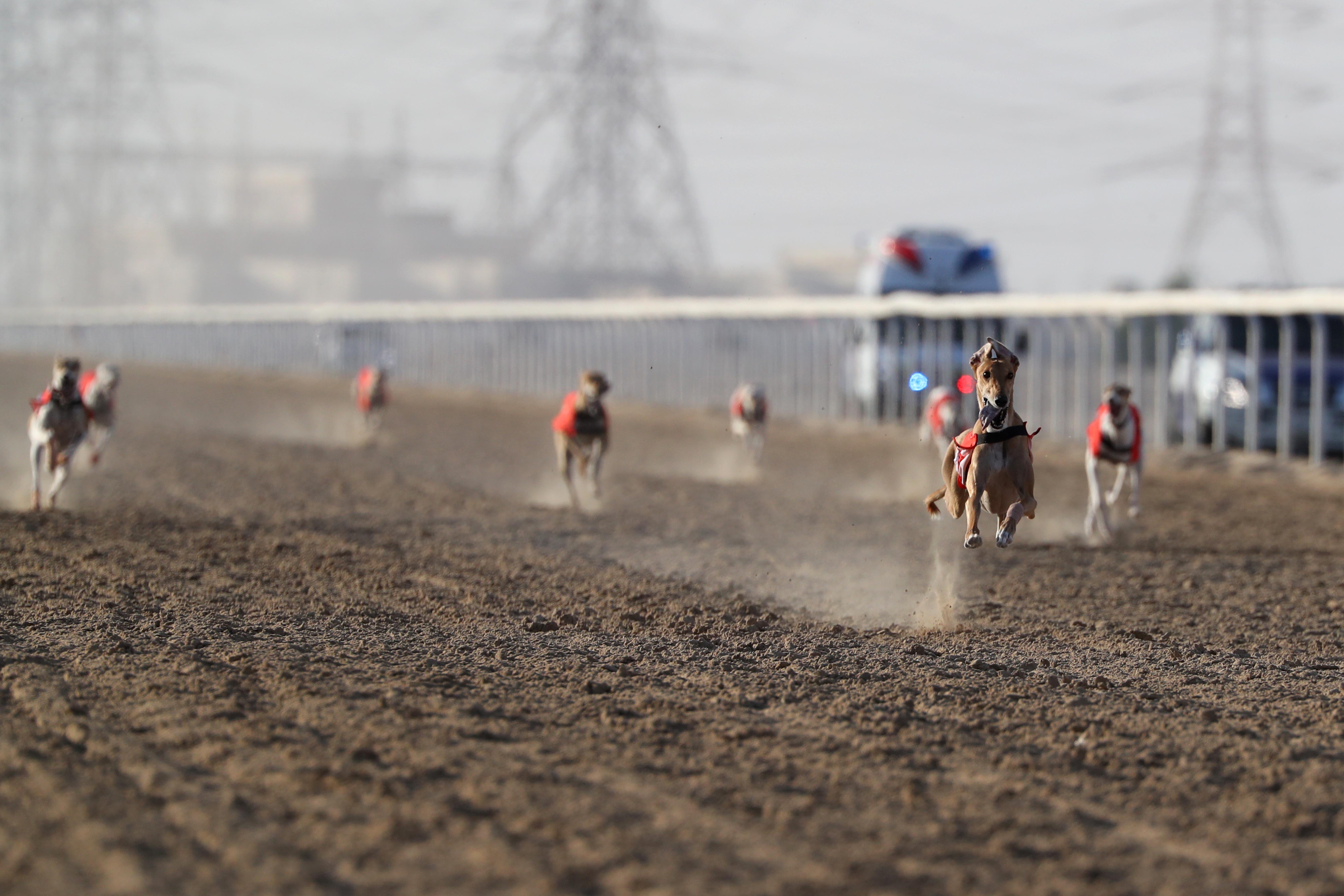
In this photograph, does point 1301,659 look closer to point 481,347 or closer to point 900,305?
point 900,305

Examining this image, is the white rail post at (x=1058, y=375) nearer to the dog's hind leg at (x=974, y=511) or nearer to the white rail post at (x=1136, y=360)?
the white rail post at (x=1136, y=360)

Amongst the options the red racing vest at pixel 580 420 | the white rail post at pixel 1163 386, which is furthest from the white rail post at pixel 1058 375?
A: the red racing vest at pixel 580 420

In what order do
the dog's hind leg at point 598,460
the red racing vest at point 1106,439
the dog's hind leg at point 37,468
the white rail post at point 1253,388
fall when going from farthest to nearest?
the white rail post at point 1253,388, the dog's hind leg at point 598,460, the dog's hind leg at point 37,468, the red racing vest at point 1106,439

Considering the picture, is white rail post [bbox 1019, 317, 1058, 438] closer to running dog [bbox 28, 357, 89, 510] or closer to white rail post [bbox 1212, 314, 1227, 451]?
white rail post [bbox 1212, 314, 1227, 451]

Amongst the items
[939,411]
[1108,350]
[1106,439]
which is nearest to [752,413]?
[939,411]

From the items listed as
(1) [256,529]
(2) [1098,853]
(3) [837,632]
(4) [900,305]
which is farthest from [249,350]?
(2) [1098,853]

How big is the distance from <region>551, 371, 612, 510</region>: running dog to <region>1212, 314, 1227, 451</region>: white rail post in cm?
994

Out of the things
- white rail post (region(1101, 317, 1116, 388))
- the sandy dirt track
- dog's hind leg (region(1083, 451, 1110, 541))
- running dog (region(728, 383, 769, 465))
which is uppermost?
white rail post (region(1101, 317, 1116, 388))

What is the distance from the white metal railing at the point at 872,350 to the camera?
66.4 feet

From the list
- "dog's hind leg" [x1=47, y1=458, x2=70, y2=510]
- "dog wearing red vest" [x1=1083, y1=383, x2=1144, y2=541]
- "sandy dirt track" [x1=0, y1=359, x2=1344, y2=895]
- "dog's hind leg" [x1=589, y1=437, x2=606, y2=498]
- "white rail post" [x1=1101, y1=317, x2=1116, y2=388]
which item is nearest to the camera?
"sandy dirt track" [x1=0, y1=359, x2=1344, y2=895]

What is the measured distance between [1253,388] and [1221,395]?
811 millimetres

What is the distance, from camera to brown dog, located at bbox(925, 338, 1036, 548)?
650 cm

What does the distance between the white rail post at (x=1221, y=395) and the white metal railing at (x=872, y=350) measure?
0.02 m

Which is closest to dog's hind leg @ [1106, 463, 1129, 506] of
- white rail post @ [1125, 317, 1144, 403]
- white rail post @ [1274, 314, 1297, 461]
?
white rail post @ [1274, 314, 1297, 461]
